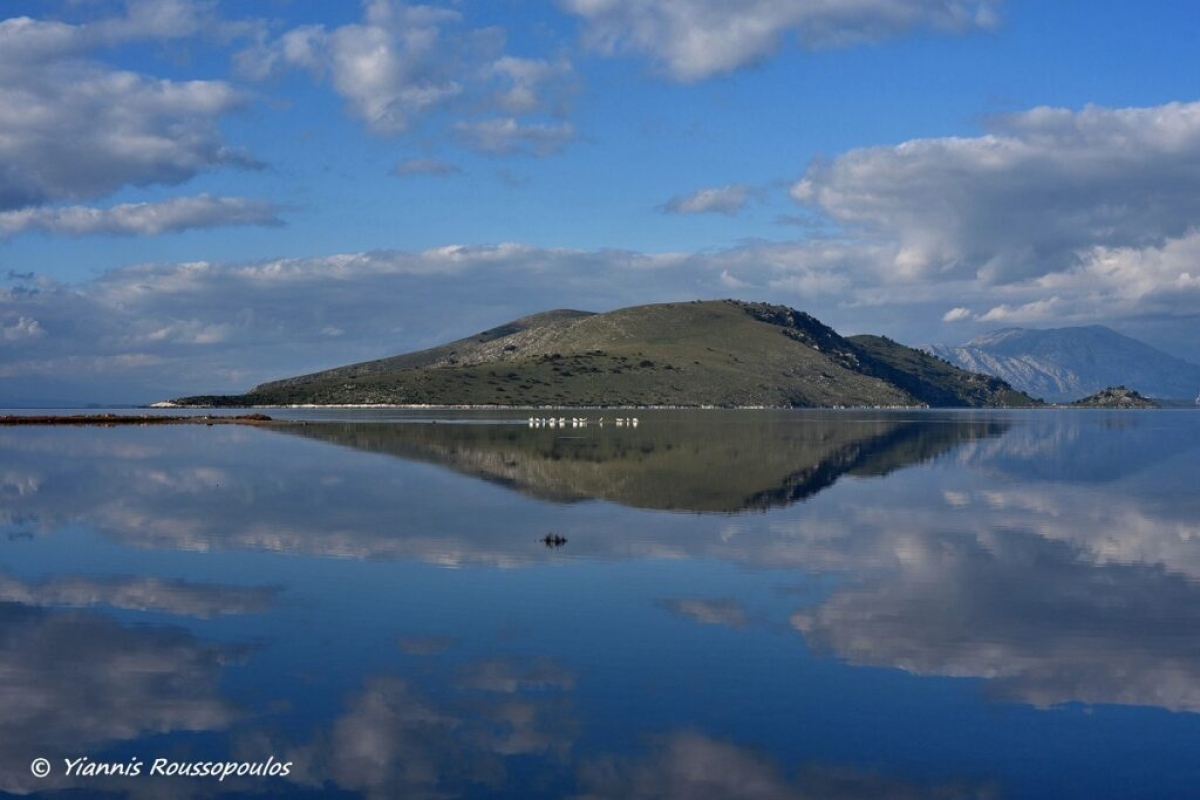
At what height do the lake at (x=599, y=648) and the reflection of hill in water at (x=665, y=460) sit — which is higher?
the reflection of hill in water at (x=665, y=460)

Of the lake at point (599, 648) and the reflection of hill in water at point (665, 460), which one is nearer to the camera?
the lake at point (599, 648)

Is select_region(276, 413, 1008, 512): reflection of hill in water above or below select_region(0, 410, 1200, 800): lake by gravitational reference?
above

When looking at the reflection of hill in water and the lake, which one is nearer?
the lake

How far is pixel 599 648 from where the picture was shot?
24406 mm

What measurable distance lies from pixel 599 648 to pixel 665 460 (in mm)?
64042

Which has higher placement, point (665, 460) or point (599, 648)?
point (665, 460)

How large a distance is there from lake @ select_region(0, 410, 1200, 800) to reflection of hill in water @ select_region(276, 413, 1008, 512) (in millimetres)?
4574

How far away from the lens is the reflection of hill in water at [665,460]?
60.0 meters

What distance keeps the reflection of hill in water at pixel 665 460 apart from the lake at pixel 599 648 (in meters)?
4.57

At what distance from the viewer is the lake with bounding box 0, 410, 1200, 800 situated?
17.1 meters

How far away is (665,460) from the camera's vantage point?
88188 mm

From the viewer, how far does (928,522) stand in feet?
159

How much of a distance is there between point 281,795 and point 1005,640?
18.4 metres

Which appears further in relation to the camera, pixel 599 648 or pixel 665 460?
pixel 665 460
